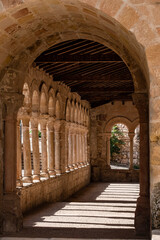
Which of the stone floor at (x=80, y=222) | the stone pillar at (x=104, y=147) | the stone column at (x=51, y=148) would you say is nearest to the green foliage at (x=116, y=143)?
the stone pillar at (x=104, y=147)

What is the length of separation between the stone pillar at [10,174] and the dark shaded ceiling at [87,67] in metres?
2.34

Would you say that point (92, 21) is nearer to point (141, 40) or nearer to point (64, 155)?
point (141, 40)

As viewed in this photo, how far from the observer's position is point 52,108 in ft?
34.0

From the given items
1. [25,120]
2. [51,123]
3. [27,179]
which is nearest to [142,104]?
[25,120]

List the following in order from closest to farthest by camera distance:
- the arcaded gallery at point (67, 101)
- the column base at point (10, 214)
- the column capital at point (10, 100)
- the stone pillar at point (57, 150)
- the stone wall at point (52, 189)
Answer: the arcaded gallery at point (67, 101), the column base at point (10, 214), the column capital at point (10, 100), the stone wall at point (52, 189), the stone pillar at point (57, 150)

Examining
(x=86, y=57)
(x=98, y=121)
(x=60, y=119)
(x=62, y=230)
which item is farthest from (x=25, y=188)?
(x=98, y=121)

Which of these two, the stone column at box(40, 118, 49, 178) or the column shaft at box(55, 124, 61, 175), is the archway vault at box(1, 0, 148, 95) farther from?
the column shaft at box(55, 124, 61, 175)

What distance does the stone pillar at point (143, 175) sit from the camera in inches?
199

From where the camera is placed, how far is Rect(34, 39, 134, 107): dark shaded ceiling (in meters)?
7.95

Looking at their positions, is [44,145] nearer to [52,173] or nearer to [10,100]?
[52,173]

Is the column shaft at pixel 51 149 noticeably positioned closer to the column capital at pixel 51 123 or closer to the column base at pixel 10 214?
the column capital at pixel 51 123

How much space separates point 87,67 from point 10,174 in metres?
5.12

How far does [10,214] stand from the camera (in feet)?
17.1

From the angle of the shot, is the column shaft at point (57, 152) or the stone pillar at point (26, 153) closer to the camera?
the stone pillar at point (26, 153)
